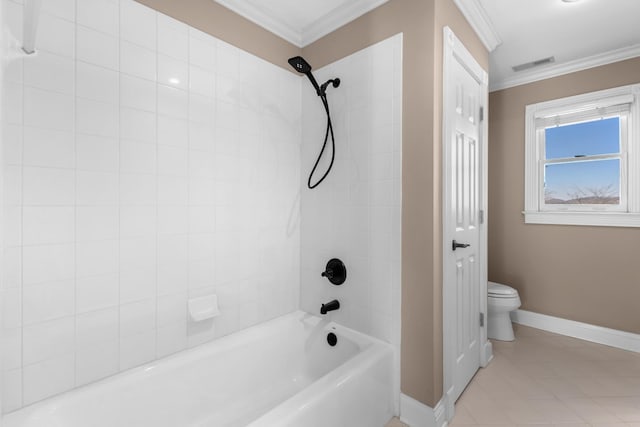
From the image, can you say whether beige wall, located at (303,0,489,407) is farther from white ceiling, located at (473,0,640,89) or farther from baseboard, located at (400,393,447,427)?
white ceiling, located at (473,0,640,89)

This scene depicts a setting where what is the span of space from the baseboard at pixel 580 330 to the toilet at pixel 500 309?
15.0 inches

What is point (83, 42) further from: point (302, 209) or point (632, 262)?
point (632, 262)

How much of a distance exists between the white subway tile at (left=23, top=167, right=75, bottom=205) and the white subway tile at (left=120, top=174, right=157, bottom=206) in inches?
7.4

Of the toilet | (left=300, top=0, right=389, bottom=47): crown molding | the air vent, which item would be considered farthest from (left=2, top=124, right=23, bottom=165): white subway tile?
the air vent

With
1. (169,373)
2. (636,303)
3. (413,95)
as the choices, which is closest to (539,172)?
(636,303)

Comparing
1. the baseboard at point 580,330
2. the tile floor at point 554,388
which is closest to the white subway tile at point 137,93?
the tile floor at point 554,388

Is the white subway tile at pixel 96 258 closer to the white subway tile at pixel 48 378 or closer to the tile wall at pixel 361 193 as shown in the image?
the white subway tile at pixel 48 378

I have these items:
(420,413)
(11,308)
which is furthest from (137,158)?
(420,413)

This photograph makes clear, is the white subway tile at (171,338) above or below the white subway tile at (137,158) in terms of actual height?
Answer: below

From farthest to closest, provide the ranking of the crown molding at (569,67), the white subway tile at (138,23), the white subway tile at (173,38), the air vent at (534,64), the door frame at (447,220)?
the air vent at (534,64)
the crown molding at (569,67)
the door frame at (447,220)
the white subway tile at (173,38)
the white subway tile at (138,23)

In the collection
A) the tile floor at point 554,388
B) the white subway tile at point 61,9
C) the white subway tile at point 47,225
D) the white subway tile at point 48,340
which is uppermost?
the white subway tile at point 61,9

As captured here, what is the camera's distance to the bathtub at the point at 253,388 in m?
1.25

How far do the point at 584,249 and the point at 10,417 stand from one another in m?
3.70

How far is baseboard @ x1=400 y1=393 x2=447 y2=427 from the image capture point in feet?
5.23
